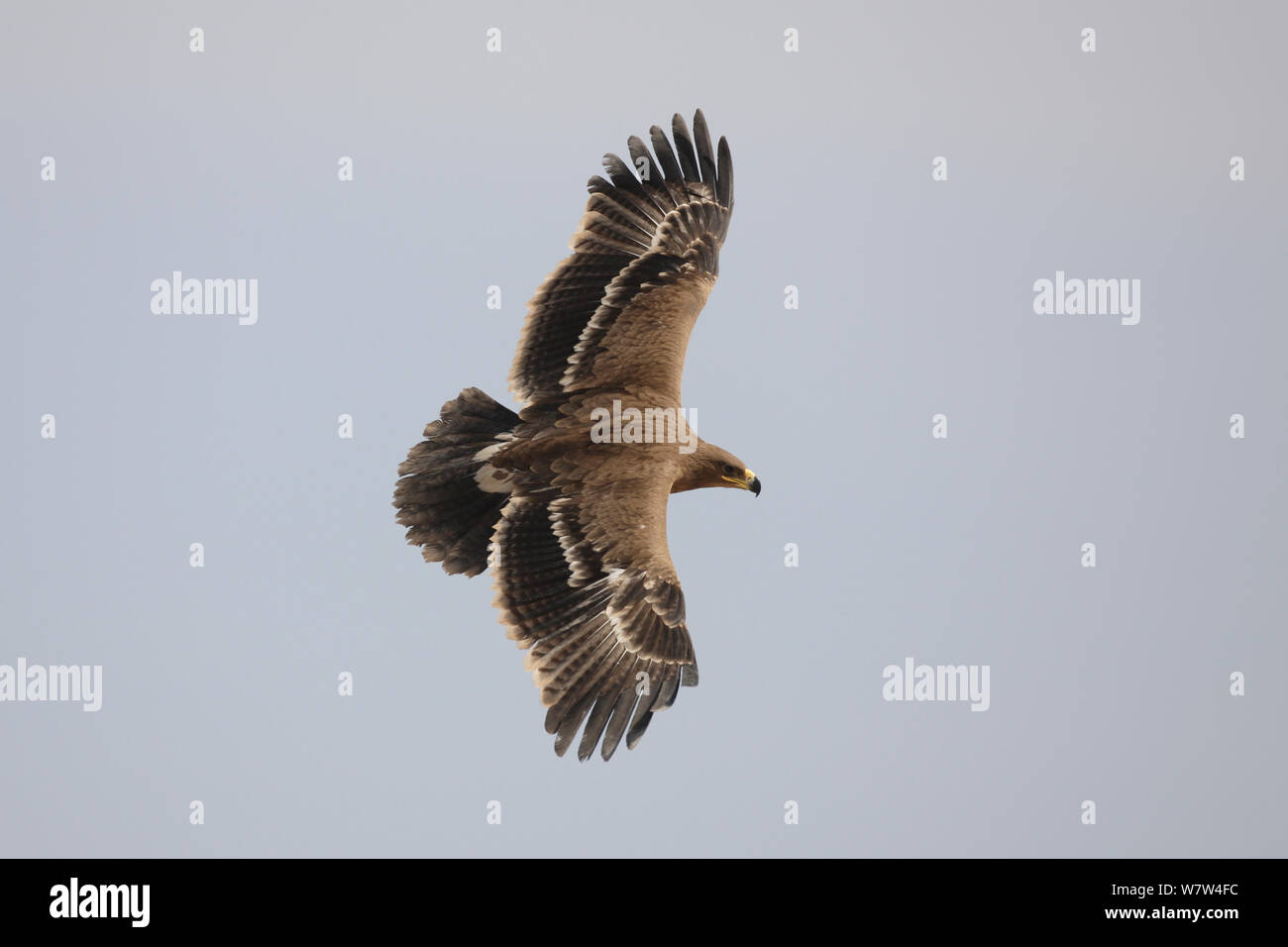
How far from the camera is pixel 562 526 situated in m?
15.1

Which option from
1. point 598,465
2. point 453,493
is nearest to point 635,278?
point 598,465

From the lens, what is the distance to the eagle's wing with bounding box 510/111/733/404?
52.1 ft

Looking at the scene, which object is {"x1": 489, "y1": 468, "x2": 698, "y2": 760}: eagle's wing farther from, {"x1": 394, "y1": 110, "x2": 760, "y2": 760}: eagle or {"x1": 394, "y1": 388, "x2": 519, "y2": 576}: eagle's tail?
{"x1": 394, "y1": 388, "x2": 519, "y2": 576}: eagle's tail

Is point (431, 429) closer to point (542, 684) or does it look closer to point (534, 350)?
point (534, 350)

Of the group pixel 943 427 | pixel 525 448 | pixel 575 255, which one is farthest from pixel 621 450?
pixel 943 427

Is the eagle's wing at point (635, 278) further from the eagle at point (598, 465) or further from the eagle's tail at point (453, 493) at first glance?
the eagle's tail at point (453, 493)

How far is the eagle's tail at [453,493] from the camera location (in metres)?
15.5

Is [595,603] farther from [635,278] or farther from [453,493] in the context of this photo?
[635,278]

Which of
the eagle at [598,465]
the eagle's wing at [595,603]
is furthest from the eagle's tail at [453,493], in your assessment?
the eagle's wing at [595,603]

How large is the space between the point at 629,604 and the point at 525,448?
60.7 inches

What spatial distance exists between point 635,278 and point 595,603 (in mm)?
2908

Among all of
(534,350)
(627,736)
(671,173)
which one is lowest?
(627,736)
